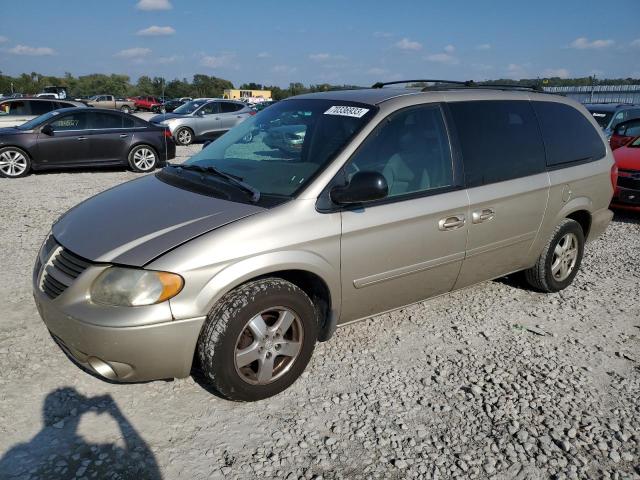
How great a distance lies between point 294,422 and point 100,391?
1206mm

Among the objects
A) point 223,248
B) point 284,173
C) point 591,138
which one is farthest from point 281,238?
point 591,138

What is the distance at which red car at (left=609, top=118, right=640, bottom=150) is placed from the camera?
9789mm

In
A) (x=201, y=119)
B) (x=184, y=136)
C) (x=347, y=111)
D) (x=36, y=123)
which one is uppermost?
(x=347, y=111)

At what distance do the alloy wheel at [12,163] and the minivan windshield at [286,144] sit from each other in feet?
27.2

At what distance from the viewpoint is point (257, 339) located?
293 centimetres

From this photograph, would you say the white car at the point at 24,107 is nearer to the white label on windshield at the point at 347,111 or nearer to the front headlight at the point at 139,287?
the white label on windshield at the point at 347,111

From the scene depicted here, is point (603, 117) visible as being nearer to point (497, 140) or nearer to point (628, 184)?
point (628, 184)

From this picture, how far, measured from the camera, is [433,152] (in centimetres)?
364

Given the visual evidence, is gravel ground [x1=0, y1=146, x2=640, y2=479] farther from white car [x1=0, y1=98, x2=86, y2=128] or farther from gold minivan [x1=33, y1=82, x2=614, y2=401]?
white car [x1=0, y1=98, x2=86, y2=128]

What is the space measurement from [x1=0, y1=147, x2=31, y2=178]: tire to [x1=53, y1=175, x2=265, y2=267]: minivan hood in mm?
8478

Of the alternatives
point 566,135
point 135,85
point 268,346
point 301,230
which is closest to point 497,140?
point 566,135

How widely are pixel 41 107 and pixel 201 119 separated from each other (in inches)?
213

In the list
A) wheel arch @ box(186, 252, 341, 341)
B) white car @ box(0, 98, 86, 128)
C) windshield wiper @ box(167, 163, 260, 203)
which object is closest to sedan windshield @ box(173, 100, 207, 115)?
white car @ box(0, 98, 86, 128)

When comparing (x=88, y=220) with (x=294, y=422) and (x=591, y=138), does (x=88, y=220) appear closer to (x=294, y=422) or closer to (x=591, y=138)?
(x=294, y=422)
